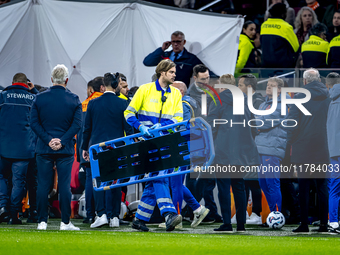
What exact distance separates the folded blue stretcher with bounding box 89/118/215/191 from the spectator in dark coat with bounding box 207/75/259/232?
337 mm

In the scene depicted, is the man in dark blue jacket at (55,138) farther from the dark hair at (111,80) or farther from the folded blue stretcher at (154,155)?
the dark hair at (111,80)

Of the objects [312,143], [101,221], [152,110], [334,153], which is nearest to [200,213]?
[101,221]

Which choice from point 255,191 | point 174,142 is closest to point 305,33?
point 255,191

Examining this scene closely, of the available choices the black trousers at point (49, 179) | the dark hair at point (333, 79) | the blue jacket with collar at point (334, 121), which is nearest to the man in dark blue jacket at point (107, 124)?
the black trousers at point (49, 179)

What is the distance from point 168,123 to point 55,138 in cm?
124

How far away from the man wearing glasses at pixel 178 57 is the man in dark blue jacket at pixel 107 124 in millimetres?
2173

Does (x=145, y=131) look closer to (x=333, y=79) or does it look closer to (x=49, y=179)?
(x=49, y=179)

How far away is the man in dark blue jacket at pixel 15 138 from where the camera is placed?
709 cm

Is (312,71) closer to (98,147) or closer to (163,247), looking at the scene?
(98,147)

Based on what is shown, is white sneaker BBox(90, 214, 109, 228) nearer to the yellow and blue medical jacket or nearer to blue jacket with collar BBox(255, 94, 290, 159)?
the yellow and blue medical jacket

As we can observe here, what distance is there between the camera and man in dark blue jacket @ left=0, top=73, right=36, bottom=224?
7090mm

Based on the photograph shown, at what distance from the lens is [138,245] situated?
4.52m

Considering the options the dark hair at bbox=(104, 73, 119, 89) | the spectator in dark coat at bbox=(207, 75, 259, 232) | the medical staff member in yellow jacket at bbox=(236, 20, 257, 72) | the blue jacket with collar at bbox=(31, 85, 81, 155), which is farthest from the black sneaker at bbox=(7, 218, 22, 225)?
the medical staff member in yellow jacket at bbox=(236, 20, 257, 72)

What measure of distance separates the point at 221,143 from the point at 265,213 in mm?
1739
